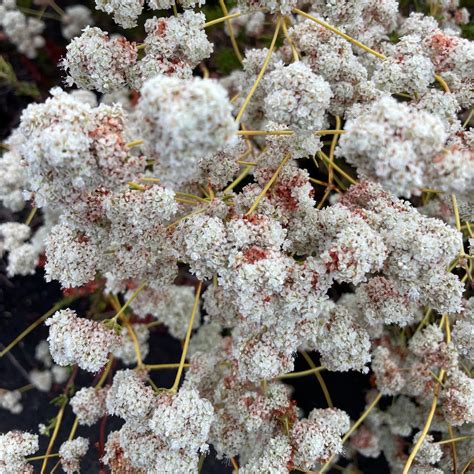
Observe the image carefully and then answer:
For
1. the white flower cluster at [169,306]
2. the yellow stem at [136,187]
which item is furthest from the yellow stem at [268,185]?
the white flower cluster at [169,306]

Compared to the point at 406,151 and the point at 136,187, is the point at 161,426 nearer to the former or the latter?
the point at 136,187

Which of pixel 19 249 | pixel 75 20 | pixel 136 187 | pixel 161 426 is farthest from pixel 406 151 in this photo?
pixel 75 20

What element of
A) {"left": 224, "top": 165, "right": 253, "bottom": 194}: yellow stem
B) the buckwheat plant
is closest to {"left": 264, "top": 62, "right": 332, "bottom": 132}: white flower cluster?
the buckwheat plant

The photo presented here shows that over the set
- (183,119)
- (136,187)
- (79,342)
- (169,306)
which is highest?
(183,119)

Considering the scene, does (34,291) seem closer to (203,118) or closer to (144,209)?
(144,209)

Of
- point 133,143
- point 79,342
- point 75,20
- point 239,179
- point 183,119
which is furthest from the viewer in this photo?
point 75,20
